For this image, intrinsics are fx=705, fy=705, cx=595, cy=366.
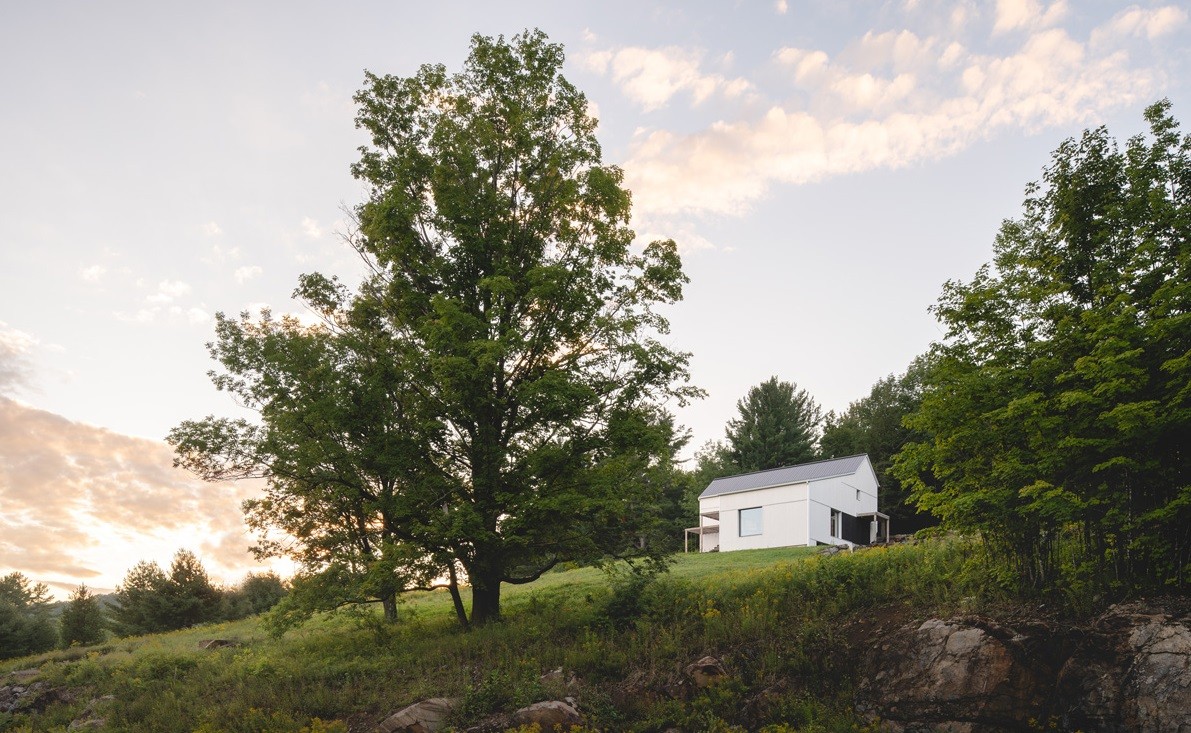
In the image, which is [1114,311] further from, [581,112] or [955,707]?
[581,112]

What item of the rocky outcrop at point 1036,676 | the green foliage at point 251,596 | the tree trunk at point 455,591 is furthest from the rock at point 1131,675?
the green foliage at point 251,596

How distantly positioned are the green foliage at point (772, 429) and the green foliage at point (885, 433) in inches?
110

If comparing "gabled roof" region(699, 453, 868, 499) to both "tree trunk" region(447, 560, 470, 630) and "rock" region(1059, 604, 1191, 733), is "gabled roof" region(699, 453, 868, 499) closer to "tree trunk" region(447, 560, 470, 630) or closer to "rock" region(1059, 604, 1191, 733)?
"tree trunk" region(447, 560, 470, 630)

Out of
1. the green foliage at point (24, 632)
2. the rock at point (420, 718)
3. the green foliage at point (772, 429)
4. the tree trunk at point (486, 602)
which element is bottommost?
the green foliage at point (24, 632)

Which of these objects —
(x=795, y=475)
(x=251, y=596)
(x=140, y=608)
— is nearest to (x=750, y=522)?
(x=795, y=475)

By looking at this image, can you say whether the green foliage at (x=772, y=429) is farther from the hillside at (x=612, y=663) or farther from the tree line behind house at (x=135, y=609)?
the hillside at (x=612, y=663)

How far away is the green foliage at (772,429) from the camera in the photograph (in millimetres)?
63406

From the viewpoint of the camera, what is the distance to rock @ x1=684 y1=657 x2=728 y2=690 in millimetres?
12617

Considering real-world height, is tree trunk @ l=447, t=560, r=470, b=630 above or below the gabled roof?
below

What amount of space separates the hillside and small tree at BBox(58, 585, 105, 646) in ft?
55.2

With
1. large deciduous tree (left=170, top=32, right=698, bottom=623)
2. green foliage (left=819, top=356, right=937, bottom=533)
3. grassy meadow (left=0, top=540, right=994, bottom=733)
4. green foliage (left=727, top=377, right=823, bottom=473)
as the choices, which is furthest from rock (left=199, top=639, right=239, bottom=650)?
green foliage (left=727, top=377, right=823, bottom=473)

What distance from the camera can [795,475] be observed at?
3922cm

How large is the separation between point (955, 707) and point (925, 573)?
133 inches

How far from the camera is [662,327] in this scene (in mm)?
17406
